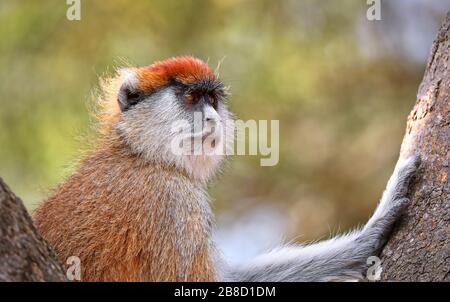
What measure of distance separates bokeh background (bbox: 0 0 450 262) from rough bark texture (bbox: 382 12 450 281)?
477 centimetres

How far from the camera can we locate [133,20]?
10320mm

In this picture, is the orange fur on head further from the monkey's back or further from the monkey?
the monkey's back

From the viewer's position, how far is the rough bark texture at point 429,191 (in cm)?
449

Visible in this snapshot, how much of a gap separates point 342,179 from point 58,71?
3.98 meters

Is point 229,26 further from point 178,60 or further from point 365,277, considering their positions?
point 365,277

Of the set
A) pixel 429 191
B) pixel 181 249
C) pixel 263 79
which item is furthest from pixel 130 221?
pixel 263 79

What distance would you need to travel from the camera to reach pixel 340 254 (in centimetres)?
546

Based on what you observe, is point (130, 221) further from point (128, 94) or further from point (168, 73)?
point (168, 73)

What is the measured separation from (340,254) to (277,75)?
5.33 metres

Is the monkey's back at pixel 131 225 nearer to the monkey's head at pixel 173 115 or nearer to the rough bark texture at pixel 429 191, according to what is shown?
the monkey's head at pixel 173 115

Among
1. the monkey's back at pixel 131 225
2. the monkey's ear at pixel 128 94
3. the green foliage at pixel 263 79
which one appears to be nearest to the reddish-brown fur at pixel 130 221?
the monkey's back at pixel 131 225

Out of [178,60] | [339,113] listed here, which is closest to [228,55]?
[339,113]

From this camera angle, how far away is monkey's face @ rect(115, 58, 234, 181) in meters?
5.56

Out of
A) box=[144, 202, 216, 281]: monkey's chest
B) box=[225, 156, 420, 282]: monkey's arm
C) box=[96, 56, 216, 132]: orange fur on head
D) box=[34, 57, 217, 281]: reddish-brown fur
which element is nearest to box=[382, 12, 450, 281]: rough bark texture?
box=[225, 156, 420, 282]: monkey's arm
